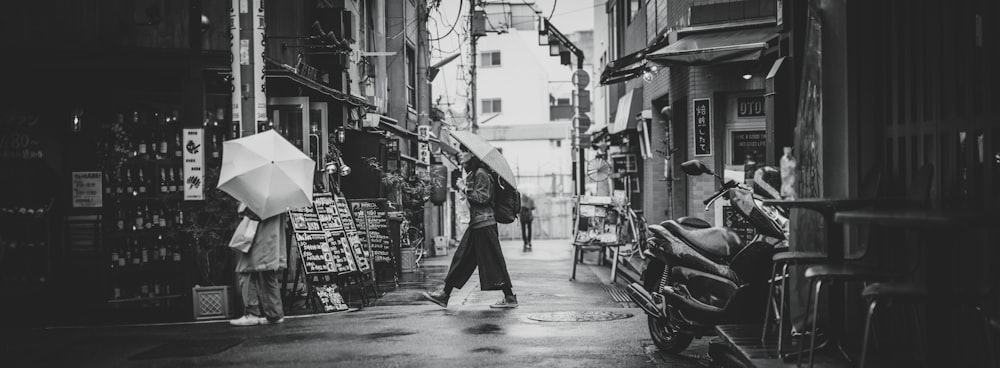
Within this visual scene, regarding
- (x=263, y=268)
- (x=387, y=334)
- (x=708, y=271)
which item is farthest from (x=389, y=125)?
(x=708, y=271)

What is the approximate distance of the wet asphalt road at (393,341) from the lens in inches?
345

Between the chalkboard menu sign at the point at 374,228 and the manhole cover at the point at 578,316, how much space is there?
5.92 metres

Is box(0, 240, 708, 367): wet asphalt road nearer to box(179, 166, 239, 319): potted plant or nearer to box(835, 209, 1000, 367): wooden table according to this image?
box(179, 166, 239, 319): potted plant

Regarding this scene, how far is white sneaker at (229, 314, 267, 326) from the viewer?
1201cm

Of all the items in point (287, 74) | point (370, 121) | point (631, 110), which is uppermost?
point (631, 110)

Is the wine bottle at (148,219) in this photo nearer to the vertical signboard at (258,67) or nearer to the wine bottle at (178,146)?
the wine bottle at (178,146)

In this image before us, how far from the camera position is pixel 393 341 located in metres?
9.91

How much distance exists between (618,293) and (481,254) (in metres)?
3.41

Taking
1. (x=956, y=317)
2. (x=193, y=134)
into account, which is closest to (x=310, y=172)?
(x=193, y=134)

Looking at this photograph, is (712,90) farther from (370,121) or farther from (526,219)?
(526,219)

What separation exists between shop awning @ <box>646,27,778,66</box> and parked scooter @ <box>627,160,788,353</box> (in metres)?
7.30

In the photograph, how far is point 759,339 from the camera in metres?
7.11

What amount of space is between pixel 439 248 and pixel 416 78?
18.0ft

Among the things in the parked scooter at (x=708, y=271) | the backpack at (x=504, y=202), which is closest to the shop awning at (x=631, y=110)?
the backpack at (x=504, y=202)
